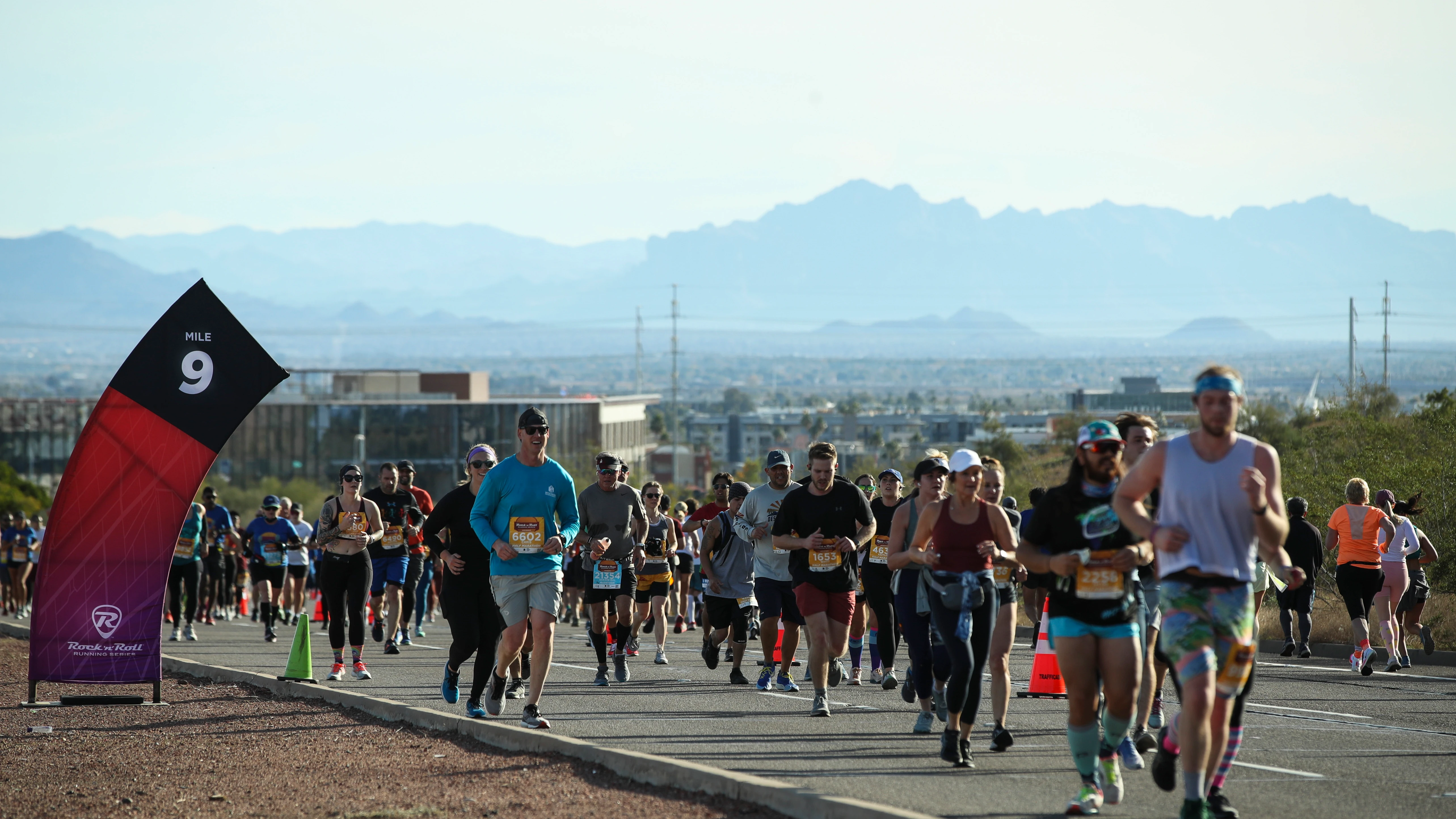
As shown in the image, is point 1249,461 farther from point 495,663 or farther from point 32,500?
point 32,500

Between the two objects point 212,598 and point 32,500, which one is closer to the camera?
point 212,598

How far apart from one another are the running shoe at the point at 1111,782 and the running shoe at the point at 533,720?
402cm

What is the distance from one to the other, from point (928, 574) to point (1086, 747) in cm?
206

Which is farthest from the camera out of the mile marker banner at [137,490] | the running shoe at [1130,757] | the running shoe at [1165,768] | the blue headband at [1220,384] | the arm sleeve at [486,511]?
the mile marker banner at [137,490]

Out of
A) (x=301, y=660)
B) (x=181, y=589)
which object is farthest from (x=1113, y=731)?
(x=181, y=589)

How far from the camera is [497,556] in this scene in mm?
9938

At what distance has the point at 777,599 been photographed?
40.3 feet

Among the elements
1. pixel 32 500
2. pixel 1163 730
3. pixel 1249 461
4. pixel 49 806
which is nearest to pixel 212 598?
pixel 49 806

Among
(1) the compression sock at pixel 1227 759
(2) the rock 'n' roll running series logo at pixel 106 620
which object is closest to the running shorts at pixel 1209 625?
(1) the compression sock at pixel 1227 759

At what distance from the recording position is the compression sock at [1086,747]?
7172 millimetres

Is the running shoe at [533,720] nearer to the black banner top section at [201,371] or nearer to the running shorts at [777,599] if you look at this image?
the running shorts at [777,599]

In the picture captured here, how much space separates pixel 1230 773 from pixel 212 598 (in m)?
19.7

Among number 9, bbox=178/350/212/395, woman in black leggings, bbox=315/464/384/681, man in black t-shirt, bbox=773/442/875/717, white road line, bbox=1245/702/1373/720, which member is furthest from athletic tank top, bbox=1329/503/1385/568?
number 9, bbox=178/350/212/395

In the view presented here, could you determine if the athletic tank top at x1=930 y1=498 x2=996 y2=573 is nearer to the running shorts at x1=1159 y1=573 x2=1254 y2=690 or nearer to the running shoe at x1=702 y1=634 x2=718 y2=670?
the running shorts at x1=1159 y1=573 x2=1254 y2=690
